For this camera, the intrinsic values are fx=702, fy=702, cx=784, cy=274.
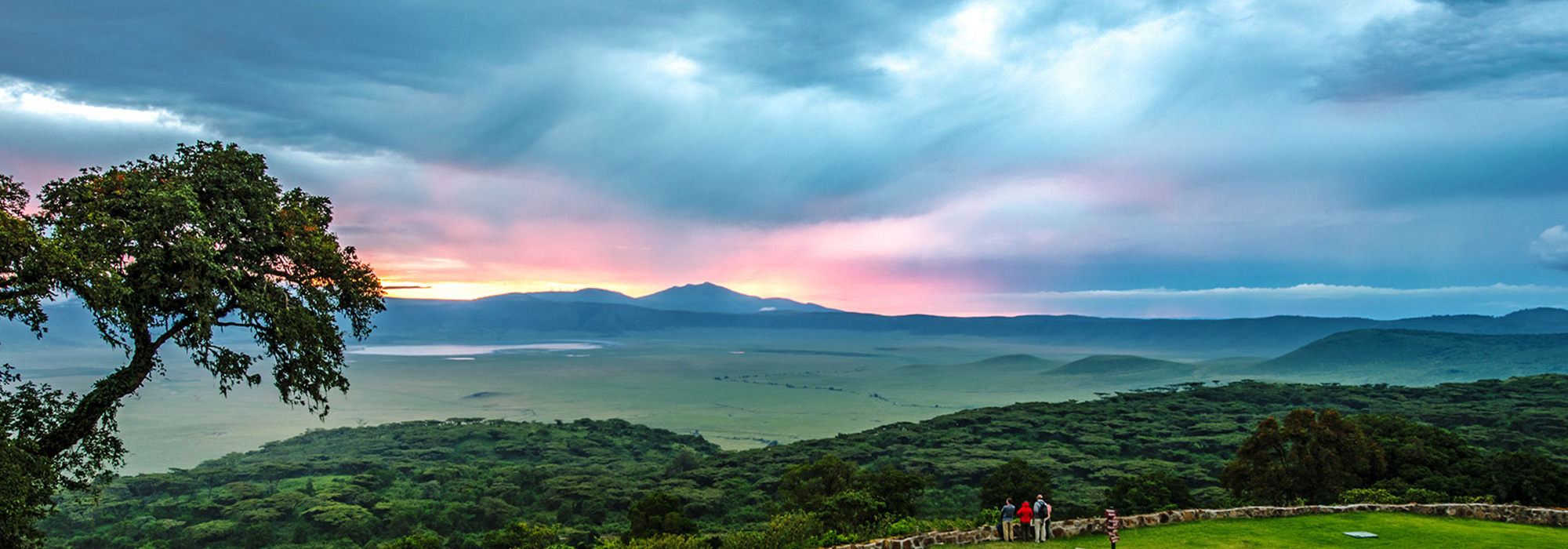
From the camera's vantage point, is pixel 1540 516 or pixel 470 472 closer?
pixel 1540 516

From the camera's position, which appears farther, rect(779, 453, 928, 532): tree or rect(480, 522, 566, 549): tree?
rect(480, 522, 566, 549): tree

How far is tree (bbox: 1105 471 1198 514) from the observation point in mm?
35562

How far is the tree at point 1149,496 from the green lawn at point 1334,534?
1878 cm

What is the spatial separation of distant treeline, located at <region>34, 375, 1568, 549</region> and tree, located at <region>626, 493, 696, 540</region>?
27 cm

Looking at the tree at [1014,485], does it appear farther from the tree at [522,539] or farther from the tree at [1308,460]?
the tree at [522,539]

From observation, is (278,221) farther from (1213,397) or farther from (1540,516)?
(1213,397)

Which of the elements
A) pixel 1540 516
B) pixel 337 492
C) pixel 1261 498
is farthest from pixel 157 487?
pixel 1540 516

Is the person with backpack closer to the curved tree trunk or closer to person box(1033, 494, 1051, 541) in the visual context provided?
person box(1033, 494, 1051, 541)

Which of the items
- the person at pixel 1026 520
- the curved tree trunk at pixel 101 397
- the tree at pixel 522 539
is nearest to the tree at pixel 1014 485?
the tree at pixel 522 539

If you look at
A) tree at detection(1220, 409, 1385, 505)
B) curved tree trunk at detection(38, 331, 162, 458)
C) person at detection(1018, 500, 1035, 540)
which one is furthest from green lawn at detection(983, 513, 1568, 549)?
curved tree trunk at detection(38, 331, 162, 458)

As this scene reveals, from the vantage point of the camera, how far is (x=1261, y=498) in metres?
32.0

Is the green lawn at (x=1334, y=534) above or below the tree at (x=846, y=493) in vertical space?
above

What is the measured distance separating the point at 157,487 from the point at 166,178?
2661 inches

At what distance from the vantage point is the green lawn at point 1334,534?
46.7ft
